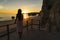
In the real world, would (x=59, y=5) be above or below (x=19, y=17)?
above

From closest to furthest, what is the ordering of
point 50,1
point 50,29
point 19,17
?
point 19,17, point 50,29, point 50,1

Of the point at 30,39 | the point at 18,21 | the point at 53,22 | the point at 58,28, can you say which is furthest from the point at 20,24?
the point at 53,22

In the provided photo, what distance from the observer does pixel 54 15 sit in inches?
649

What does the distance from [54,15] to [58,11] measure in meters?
0.88

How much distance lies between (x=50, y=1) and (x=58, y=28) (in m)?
8.14

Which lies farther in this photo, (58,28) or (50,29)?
(50,29)

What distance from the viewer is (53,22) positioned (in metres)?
16.4

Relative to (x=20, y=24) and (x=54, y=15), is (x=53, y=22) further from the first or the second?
(x=20, y=24)

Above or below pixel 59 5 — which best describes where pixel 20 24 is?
below

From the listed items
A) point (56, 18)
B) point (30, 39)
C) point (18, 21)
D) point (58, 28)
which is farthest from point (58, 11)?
point (18, 21)

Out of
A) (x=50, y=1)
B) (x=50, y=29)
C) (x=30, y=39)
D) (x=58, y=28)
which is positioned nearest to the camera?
(x=30, y=39)

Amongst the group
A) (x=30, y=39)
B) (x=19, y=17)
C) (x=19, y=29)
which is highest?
(x=19, y=17)

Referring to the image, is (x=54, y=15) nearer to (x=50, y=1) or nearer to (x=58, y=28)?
(x=58, y=28)

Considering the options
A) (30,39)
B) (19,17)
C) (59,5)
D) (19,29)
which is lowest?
(30,39)
